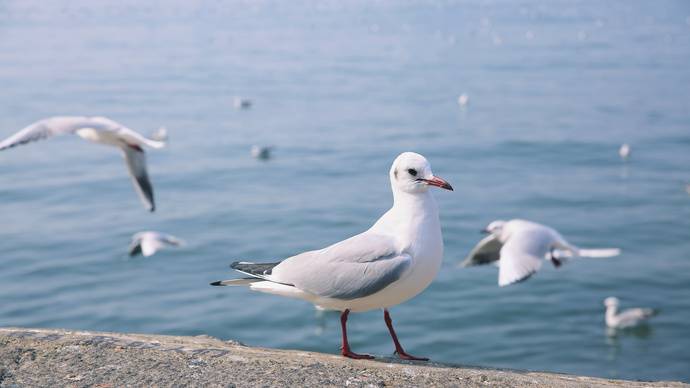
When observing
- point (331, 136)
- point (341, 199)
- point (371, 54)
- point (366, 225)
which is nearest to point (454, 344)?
point (366, 225)

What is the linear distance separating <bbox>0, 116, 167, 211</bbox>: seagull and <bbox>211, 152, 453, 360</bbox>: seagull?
12.3 ft

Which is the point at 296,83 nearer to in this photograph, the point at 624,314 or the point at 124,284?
the point at 124,284

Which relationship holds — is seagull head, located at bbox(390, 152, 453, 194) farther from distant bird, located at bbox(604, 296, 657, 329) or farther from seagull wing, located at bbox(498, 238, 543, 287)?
distant bird, located at bbox(604, 296, 657, 329)

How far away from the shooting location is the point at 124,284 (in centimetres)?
1444

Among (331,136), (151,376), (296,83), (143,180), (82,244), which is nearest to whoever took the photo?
(151,376)

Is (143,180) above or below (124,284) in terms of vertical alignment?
above

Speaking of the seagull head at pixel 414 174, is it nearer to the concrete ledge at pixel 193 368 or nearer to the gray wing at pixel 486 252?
the concrete ledge at pixel 193 368

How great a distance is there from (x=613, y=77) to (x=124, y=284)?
23751 millimetres

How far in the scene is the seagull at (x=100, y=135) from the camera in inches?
307

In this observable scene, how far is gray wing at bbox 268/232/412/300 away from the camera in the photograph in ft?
14.6

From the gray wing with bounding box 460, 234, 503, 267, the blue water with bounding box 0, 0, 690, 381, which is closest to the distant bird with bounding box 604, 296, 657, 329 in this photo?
the blue water with bounding box 0, 0, 690, 381

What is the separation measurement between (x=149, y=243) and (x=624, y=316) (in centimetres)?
737

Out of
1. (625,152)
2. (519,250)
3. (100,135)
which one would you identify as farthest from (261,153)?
(100,135)

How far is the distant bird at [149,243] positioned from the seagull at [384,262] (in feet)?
34.5
